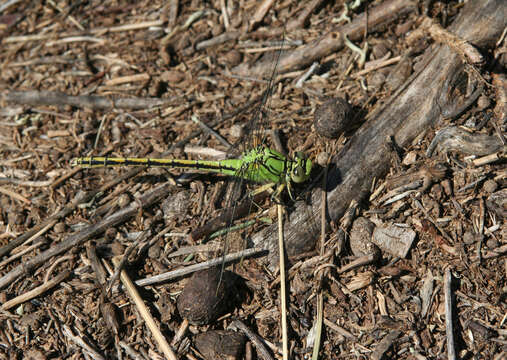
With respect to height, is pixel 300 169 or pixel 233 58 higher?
pixel 233 58

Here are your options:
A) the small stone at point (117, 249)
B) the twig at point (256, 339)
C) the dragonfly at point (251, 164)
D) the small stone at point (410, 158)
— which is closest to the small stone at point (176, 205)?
the dragonfly at point (251, 164)

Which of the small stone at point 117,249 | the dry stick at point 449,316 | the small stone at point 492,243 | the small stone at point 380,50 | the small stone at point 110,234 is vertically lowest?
the small stone at point 117,249

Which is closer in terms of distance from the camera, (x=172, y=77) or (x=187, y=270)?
(x=187, y=270)

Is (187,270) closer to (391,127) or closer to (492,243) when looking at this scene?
(391,127)

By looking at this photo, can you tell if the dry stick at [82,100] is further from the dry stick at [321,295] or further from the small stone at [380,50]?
the small stone at [380,50]

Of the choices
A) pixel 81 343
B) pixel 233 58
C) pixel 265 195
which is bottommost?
pixel 81 343

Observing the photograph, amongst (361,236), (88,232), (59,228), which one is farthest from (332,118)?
(59,228)
